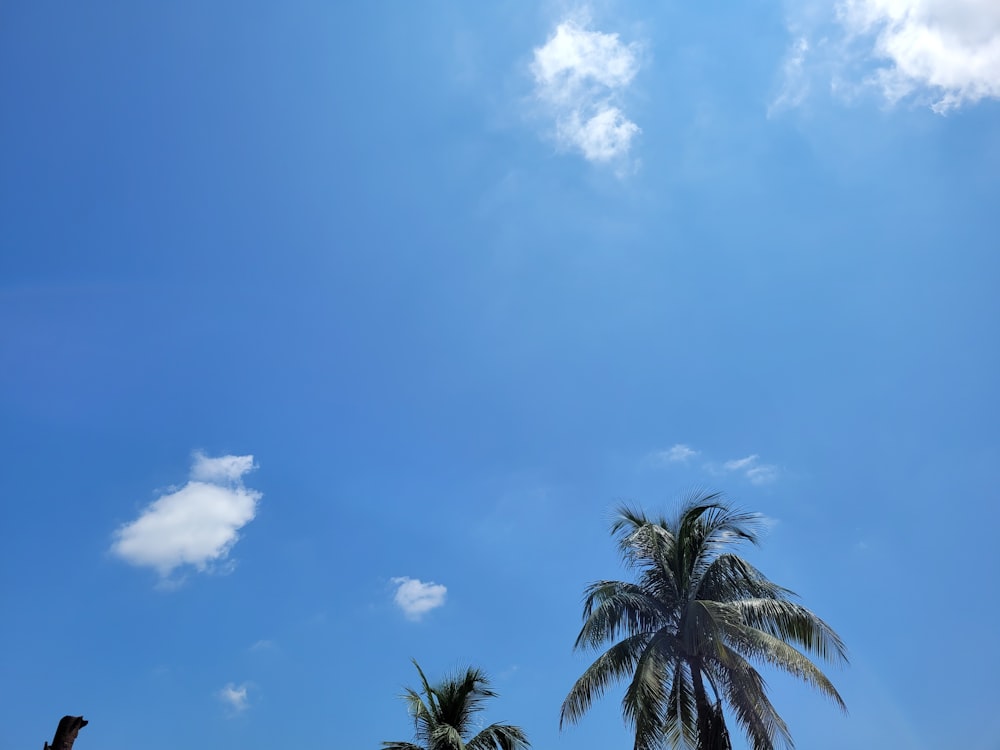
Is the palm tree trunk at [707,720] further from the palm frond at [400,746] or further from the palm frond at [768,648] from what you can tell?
the palm frond at [400,746]

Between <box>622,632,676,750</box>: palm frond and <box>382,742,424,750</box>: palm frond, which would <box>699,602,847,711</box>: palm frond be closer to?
<box>622,632,676,750</box>: palm frond

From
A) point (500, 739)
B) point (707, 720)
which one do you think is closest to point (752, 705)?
point (707, 720)

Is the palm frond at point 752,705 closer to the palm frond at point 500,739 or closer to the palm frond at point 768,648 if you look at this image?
the palm frond at point 768,648

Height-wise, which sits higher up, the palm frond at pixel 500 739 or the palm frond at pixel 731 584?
the palm frond at pixel 731 584

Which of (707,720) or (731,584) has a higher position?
(731,584)

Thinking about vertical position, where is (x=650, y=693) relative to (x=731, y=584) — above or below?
below

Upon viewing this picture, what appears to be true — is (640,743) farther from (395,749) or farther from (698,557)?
(395,749)

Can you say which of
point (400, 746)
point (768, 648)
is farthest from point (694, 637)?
point (400, 746)

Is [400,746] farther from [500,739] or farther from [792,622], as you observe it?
[792,622]

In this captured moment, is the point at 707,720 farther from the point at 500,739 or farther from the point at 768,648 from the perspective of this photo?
the point at 500,739

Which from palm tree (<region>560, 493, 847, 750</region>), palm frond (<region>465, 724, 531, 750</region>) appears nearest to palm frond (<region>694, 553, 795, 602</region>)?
palm tree (<region>560, 493, 847, 750</region>)

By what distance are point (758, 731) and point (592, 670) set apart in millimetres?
4594

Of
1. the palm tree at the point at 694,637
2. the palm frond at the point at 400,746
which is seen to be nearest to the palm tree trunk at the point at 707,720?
the palm tree at the point at 694,637

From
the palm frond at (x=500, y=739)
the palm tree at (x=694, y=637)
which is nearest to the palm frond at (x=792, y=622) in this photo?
the palm tree at (x=694, y=637)
